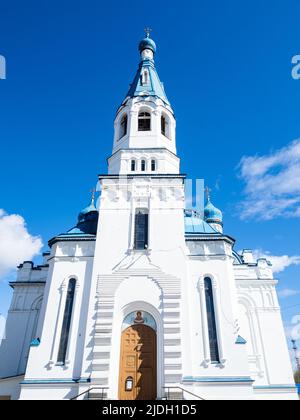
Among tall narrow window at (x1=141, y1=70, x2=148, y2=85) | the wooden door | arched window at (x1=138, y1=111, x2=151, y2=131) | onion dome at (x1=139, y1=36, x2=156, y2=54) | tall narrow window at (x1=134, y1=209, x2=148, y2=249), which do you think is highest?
onion dome at (x1=139, y1=36, x2=156, y2=54)

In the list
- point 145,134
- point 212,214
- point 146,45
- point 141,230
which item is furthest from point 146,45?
point 141,230

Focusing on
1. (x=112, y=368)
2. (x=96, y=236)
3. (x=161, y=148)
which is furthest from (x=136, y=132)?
(x=112, y=368)

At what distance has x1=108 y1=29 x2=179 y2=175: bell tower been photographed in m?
19.2

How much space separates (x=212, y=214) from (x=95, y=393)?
18665mm

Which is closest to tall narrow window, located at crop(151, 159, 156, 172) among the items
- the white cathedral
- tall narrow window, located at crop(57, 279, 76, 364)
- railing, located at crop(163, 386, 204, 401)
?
the white cathedral

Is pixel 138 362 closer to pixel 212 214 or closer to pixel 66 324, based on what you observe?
pixel 66 324

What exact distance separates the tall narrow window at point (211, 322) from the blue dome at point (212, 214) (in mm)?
12171

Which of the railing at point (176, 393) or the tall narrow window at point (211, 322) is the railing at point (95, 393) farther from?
the tall narrow window at point (211, 322)

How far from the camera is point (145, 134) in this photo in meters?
20.2

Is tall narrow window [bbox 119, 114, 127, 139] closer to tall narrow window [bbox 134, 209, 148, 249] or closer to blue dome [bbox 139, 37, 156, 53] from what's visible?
tall narrow window [bbox 134, 209, 148, 249]

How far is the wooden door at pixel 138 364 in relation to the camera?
44.2 feet

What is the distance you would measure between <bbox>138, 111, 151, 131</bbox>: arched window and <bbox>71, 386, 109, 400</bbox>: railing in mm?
15061
